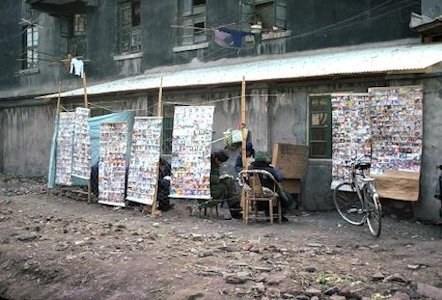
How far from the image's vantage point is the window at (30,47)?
68.6 feet

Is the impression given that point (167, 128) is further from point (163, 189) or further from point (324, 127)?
point (324, 127)

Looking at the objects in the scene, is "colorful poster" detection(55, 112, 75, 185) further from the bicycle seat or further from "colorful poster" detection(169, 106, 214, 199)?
the bicycle seat

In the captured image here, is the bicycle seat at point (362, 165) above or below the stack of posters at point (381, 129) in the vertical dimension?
below

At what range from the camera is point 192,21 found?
16203mm

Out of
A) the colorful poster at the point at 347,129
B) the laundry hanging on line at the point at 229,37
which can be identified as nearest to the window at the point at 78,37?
the laundry hanging on line at the point at 229,37

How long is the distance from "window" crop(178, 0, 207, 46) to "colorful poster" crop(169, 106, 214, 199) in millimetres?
6177

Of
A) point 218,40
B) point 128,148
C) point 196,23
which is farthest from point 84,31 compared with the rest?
point 128,148

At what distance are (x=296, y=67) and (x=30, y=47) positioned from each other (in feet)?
42.6

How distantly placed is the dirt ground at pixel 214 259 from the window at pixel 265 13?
568cm

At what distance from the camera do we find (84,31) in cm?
1920


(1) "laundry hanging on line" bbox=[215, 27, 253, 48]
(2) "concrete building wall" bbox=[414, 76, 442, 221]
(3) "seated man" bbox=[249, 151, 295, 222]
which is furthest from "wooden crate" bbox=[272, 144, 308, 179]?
(1) "laundry hanging on line" bbox=[215, 27, 253, 48]

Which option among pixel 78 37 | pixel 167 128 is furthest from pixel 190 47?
pixel 78 37

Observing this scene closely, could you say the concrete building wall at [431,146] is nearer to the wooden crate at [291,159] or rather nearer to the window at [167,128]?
the wooden crate at [291,159]

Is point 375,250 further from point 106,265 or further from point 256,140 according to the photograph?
point 256,140
